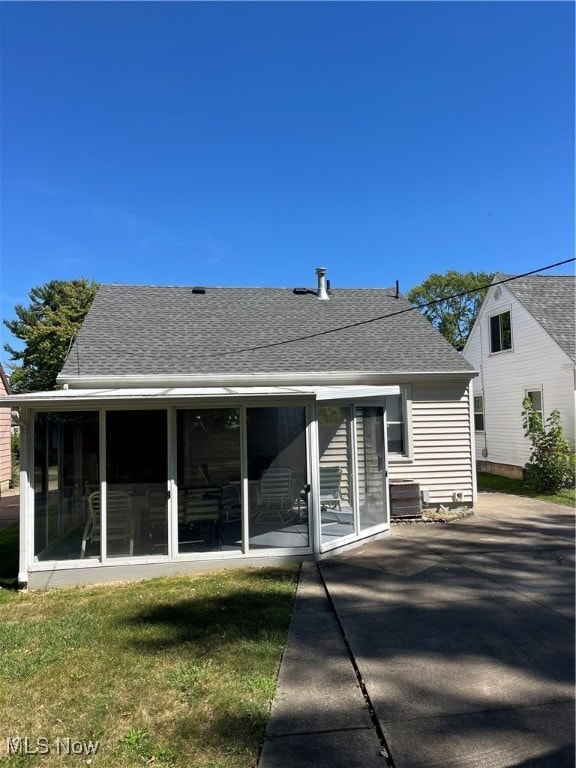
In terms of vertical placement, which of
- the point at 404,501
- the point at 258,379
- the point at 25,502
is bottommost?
the point at 404,501

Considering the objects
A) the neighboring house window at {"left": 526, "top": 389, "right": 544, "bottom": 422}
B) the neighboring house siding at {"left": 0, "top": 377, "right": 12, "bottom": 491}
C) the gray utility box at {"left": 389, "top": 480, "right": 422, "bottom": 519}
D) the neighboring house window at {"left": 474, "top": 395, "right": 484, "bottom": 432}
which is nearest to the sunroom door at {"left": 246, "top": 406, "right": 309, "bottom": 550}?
the gray utility box at {"left": 389, "top": 480, "right": 422, "bottom": 519}

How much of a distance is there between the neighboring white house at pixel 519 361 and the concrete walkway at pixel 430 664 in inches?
336

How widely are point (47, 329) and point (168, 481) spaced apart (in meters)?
25.2

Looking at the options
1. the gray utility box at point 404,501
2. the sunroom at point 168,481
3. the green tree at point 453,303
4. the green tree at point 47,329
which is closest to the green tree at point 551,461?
the gray utility box at point 404,501

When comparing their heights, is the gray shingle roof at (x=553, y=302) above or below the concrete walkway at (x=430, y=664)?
above

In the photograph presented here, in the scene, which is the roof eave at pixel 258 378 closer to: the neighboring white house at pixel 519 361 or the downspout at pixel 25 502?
the downspout at pixel 25 502

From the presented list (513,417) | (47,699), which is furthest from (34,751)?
(513,417)

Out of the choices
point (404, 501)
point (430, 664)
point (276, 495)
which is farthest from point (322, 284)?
point (430, 664)

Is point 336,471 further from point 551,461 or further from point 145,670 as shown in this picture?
point 551,461

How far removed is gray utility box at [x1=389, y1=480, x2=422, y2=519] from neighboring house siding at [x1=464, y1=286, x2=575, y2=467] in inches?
264

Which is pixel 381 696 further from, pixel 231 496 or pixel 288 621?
pixel 231 496

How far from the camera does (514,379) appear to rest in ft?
54.3

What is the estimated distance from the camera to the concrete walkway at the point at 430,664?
9.78ft

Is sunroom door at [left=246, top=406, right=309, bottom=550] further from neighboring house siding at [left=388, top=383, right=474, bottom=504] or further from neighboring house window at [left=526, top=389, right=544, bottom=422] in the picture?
neighboring house window at [left=526, top=389, right=544, bottom=422]
